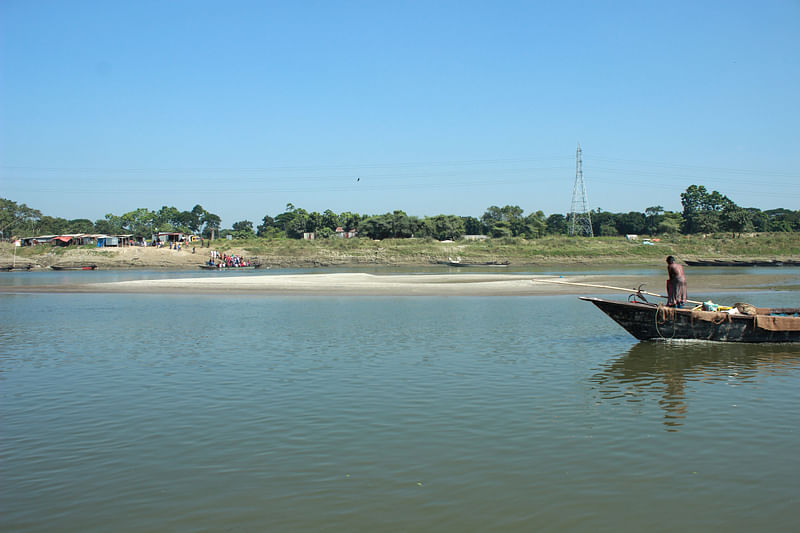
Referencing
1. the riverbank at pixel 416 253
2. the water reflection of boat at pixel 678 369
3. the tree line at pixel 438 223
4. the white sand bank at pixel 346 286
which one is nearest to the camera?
the water reflection of boat at pixel 678 369

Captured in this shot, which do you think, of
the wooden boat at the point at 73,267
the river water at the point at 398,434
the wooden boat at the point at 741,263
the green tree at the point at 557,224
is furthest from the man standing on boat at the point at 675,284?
the green tree at the point at 557,224

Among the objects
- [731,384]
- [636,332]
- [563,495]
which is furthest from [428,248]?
[563,495]

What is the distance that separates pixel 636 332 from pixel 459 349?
511 cm

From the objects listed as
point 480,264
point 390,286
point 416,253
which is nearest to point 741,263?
point 480,264

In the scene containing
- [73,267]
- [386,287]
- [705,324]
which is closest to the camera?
[705,324]

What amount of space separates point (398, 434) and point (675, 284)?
35.1 ft

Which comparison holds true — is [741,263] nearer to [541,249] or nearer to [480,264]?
[541,249]

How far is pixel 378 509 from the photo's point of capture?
6543 mm

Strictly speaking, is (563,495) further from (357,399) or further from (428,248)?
(428,248)

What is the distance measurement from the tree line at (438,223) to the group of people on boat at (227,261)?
30.5m

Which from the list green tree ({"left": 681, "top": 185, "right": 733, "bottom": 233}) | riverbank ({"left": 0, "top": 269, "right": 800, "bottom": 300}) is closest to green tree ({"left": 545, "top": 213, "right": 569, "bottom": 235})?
green tree ({"left": 681, "top": 185, "right": 733, "bottom": 233})

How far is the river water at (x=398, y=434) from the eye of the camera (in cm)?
650

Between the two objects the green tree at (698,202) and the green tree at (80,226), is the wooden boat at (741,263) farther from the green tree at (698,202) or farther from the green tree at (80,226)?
the green tree at (80,226)

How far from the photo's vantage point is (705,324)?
53.8ft
